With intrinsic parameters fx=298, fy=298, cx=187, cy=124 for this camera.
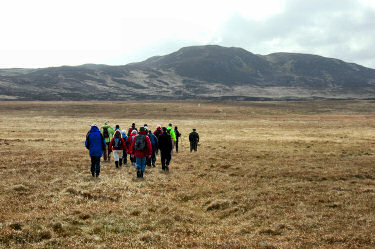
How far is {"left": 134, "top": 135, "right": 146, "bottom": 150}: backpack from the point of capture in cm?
1470

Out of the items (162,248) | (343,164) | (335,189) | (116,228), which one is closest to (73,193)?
(116,228)

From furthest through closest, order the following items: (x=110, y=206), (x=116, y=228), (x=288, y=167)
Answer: (x=288, y=167) < (x=110, y=206) < (x=116, y=228)

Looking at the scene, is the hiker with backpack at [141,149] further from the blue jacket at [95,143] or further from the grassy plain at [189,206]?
the blue jacket at [95,143]

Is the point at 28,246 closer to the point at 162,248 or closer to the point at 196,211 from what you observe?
the point at 162,248

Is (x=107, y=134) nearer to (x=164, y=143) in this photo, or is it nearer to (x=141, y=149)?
(x=164, y=143)

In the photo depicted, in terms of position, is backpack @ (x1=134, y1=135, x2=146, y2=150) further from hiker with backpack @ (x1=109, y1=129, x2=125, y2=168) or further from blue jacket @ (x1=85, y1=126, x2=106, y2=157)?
hiker with backpack @ (x1=109, y1=129, x2=125, y2=168)

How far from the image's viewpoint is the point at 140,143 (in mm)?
14781

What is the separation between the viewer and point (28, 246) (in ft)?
22.7

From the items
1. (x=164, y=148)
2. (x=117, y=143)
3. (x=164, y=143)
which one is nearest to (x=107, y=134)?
(x=117, y=143)

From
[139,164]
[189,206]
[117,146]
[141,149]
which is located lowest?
[189,206]

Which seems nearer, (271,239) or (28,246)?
(28,246)

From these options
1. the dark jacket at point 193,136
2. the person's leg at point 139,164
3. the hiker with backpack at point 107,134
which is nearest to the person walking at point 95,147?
the person's leg at point 139,164

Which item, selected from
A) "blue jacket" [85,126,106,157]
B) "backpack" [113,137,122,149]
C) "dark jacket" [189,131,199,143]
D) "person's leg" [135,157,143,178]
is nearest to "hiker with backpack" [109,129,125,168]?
"backpack" [113,137,122,149]

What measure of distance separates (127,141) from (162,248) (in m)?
11.7
